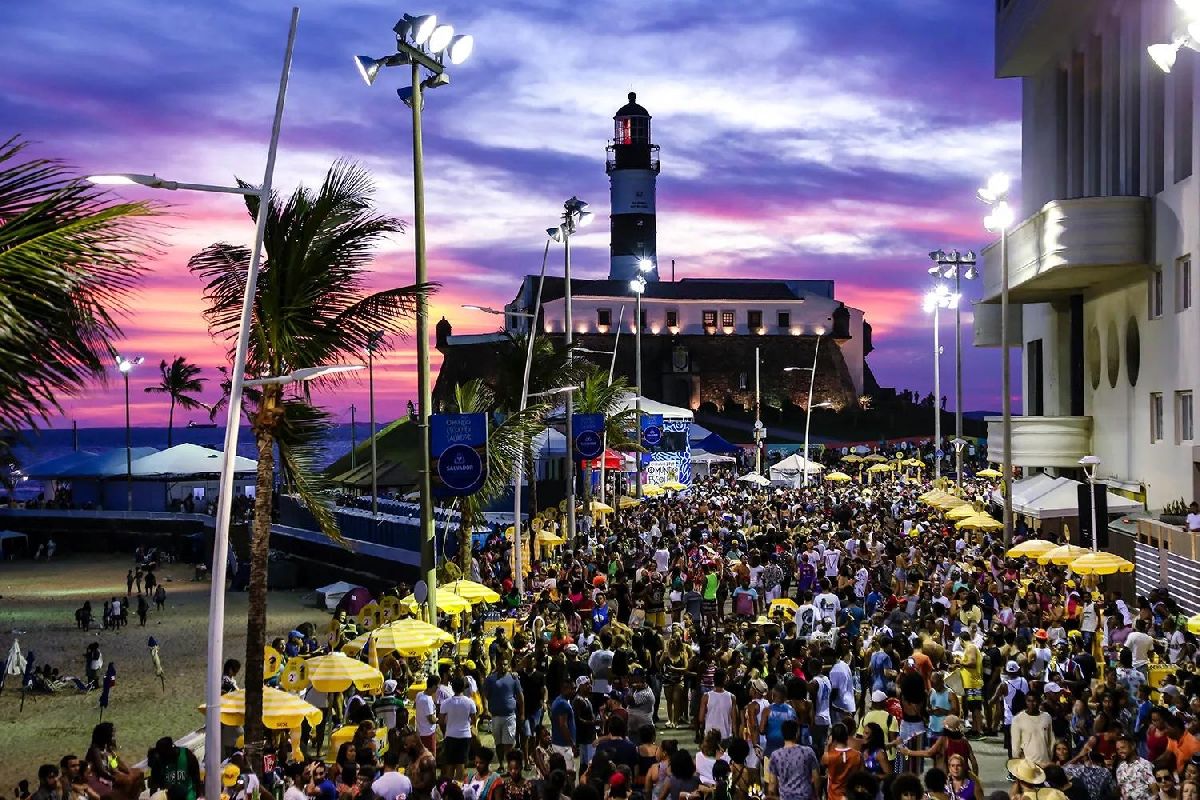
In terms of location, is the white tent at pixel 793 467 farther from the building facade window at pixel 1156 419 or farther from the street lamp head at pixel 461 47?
the street lamp head at pixel 461 47

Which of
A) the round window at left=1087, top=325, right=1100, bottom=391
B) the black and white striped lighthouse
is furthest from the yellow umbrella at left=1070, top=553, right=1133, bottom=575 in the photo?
the black and white striped lighthouse

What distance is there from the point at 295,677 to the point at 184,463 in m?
48.8

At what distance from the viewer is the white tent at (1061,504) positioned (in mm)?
34406

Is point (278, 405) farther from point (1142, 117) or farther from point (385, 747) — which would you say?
point (1142, 117)

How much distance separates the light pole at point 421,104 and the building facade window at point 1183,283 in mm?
21529

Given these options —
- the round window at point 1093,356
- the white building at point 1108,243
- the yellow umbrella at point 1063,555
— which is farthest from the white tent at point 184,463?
the yellow umbrella at point 1063,555

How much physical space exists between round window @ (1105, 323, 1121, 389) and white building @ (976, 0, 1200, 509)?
0.06m

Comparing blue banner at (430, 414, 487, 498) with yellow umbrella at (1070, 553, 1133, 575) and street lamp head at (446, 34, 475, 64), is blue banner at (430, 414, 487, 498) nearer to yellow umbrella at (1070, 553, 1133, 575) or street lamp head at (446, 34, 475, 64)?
street lamp head at (446, 34, 475, 64)

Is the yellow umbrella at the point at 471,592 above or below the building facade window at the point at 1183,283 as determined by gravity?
below

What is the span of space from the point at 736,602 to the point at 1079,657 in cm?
864

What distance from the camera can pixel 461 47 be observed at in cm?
2134

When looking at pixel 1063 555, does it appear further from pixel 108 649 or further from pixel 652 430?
pixel 652 430

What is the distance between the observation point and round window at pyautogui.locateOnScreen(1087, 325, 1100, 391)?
44844mm

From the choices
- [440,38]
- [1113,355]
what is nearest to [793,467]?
[1113,355]
